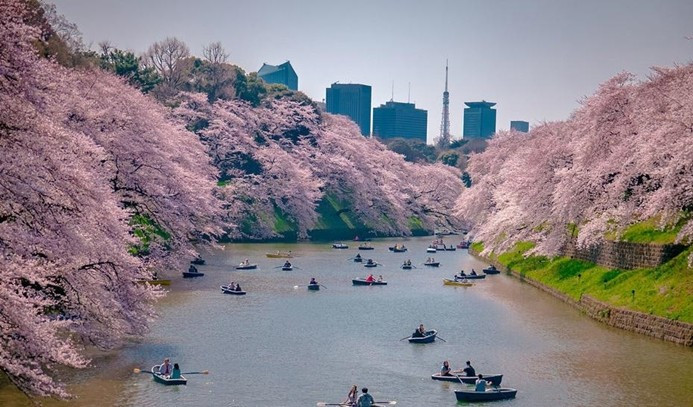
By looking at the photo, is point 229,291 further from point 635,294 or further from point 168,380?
point 635,294

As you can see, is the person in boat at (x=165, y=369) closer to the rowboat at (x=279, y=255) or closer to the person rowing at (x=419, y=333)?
the person rowing at (x=419, y=333)

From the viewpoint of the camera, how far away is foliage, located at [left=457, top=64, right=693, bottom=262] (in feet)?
131

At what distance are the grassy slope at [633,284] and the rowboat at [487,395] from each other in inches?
433

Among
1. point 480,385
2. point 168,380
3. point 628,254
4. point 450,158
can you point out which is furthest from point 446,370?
point 450,158

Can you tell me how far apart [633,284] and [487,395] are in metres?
17.0

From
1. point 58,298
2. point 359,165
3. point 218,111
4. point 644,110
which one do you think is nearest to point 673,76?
point 644,110

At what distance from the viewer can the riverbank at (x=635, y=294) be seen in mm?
38969

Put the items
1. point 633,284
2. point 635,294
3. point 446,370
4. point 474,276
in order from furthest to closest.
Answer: point 474,276 < point 633,284 < point 635,294 < point 446,370

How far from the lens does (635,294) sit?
43938mm

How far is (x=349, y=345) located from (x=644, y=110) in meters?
21.0

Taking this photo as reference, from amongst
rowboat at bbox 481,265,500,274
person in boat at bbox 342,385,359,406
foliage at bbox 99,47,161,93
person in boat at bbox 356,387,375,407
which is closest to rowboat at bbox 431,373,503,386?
person in boat at bbox 342,385,359,406

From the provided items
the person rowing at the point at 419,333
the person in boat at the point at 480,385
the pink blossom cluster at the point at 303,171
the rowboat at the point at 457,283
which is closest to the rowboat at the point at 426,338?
the person rowing at the point at 419,333

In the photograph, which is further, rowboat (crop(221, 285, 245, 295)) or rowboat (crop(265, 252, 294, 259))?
rowboat (crop(265, 252, 294, 259))

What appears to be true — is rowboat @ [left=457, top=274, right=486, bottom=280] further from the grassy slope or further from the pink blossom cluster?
the pink blossom cluster
